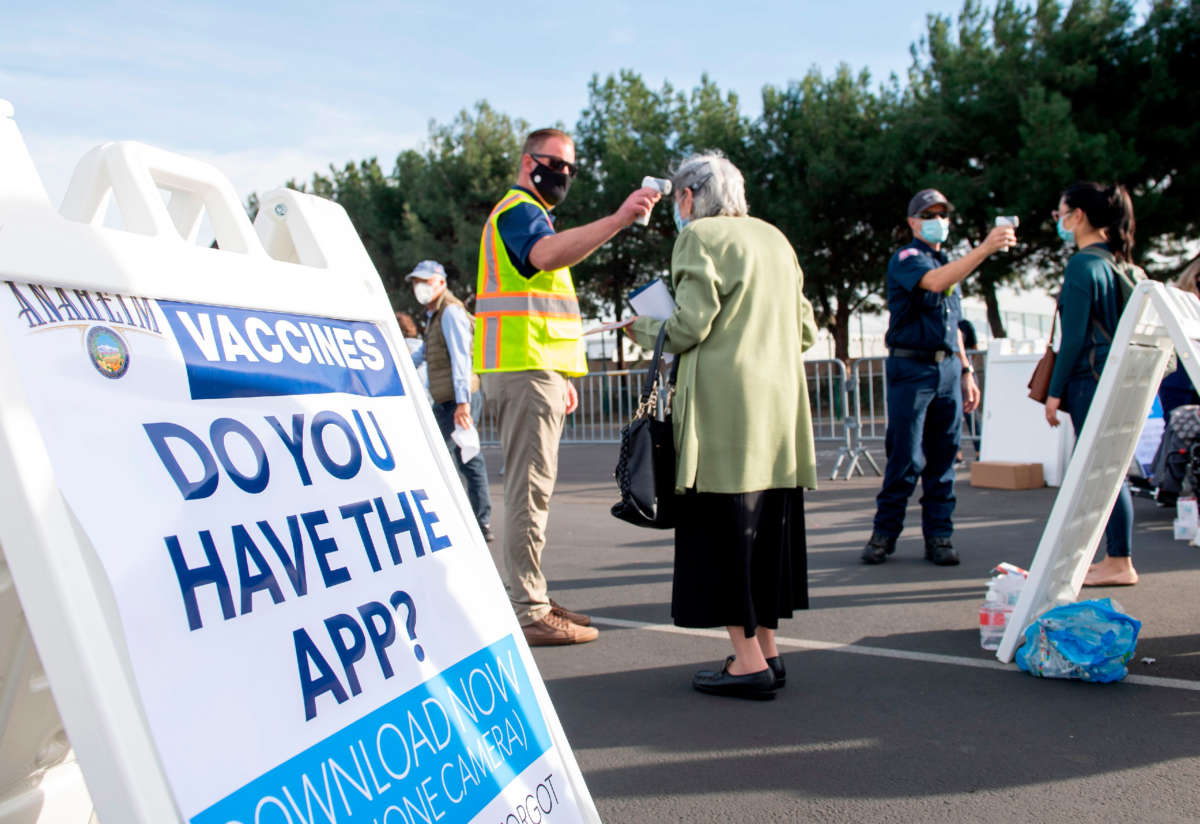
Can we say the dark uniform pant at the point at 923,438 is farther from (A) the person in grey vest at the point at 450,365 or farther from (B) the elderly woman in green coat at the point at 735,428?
(A) the person in grey vest at the point at 450,365

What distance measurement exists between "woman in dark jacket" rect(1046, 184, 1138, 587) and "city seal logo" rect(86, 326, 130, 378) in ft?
13.7

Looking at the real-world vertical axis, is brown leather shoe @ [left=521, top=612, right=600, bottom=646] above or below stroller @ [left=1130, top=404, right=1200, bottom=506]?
below

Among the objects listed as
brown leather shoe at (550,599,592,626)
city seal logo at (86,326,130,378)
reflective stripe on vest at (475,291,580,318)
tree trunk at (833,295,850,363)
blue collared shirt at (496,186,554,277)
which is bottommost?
brown leather shoe at (550,599,592,626)

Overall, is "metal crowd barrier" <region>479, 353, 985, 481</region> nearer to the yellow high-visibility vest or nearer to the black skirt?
the yellow high-visibility vest

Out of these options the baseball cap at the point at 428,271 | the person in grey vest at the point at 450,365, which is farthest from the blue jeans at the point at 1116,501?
the baseball cap at the point at 428,271

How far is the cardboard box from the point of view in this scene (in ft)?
27.6

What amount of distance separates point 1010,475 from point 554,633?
226 inches

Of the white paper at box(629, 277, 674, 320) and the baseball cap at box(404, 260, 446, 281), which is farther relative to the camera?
the baseball cap at box(404, 260, 446, 281)

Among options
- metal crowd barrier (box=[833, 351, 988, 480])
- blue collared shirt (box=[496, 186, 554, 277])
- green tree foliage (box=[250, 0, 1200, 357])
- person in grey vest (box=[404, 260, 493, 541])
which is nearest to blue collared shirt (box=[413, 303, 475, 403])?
person in grey vest (box=[404, 260, 493, 541])

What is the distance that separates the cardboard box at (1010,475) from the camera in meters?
8.41

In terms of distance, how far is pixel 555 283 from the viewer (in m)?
4.10

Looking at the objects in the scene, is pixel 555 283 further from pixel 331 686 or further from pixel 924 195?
pixel 331 686

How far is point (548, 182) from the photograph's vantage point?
4.16 metres

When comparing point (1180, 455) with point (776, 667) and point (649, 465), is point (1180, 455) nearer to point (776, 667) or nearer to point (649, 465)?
point (776, 667)
